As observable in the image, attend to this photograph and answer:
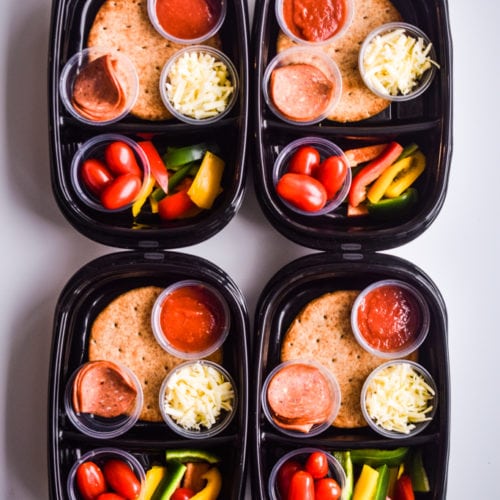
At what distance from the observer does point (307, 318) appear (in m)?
→ 2.54

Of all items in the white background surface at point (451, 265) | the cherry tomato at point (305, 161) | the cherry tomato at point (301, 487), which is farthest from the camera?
the white background surface at point (451, 265)

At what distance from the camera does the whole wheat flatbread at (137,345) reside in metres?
2.54

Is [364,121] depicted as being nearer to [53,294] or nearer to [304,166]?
[304,166]

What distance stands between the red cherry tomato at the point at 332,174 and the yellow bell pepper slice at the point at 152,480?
122 centimetres

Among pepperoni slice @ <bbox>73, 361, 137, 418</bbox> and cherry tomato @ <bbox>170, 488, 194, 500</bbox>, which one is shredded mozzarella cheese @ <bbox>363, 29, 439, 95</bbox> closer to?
pepperoni slice @ <bbox>73, 361, 137, 418</bbox>

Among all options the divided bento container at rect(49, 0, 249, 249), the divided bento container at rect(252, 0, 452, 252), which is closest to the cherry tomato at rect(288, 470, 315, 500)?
the divided bento container at rect(252, 0, 452, 252)

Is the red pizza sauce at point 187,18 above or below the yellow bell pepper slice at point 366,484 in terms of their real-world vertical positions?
above

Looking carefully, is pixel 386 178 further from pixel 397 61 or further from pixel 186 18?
pixel 186 18

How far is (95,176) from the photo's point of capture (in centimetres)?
249

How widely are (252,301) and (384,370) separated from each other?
588 millimetres

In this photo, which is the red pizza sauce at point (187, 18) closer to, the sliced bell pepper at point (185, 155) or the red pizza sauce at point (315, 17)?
the red pizza sauce at point (315, 17)

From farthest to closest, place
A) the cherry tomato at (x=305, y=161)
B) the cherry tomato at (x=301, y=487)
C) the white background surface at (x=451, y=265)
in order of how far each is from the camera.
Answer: the white background surface at (x=451, y=265) → the cherry tomato at (x=305, y=161) → the cherry tomato at (x=301, y=487)

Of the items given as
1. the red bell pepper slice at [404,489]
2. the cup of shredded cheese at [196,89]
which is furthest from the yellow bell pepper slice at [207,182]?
the red bell pepper slice at [404,489]

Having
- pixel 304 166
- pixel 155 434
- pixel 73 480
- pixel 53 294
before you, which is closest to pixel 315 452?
pixel 155 434
